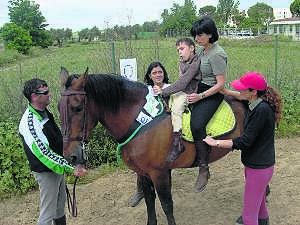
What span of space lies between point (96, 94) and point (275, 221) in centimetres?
251

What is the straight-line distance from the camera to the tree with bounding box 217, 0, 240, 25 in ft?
285

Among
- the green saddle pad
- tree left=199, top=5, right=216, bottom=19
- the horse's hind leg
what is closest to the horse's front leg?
the horse's hind leg

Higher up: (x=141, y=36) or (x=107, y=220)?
(x=141, y=36)

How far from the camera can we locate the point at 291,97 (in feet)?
27.7

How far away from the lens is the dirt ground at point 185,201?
451cm

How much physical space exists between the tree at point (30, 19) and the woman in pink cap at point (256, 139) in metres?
53.3

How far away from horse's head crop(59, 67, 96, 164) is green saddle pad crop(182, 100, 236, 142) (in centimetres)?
103

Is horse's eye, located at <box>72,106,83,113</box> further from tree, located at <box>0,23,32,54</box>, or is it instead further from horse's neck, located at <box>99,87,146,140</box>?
tree, located at <box>0,23,32,54</box>

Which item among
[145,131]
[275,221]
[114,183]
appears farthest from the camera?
[114,183]

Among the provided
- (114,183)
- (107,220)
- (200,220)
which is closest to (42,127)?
(107,220)

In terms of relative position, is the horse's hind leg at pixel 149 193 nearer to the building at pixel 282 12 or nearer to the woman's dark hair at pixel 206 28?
the woman's dark hair at pixel 206 28

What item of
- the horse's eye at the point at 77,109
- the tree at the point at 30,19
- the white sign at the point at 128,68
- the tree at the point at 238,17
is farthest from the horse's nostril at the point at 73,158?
the tree at the point at 238,17

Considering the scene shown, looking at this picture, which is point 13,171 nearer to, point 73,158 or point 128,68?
point 128,68

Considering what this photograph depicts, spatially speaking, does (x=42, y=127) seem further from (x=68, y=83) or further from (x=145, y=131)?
(x=145, y=131)
